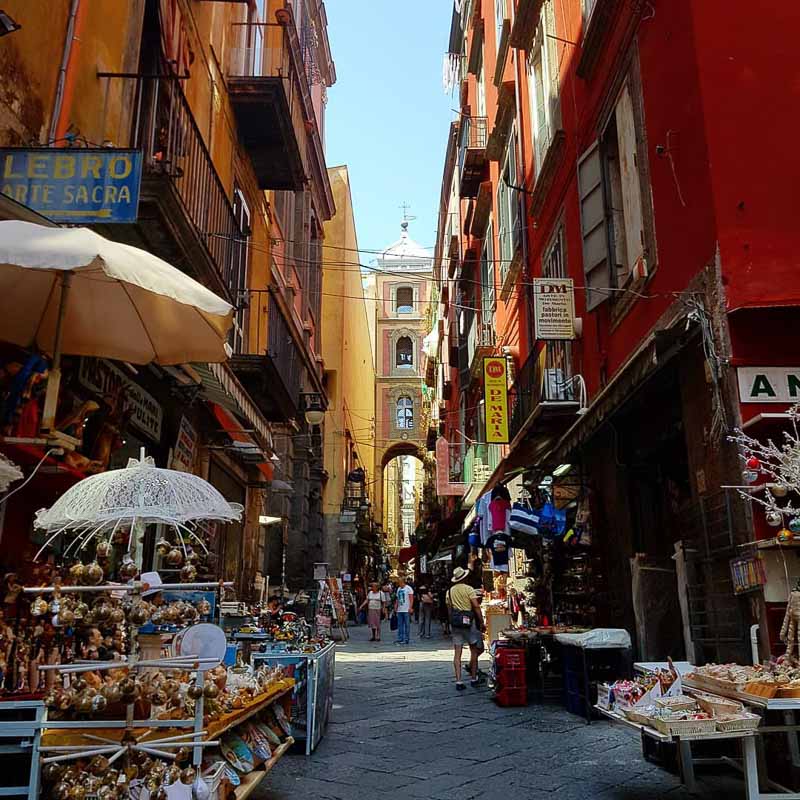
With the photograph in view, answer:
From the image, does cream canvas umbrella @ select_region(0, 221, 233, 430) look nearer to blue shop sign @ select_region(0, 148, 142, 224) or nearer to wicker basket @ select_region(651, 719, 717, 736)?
blue shop sign @ select_region(0, 148, 142, 224)

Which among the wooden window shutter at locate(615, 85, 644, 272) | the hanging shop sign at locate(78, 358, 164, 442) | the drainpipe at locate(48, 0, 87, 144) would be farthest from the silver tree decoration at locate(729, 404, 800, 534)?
the drainpipe at locate(48, 0, 87, 144)

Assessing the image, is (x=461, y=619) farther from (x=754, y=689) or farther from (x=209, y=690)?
(x=209, y=690)

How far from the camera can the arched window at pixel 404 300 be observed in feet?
175

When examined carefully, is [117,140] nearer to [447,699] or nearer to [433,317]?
[447,699]

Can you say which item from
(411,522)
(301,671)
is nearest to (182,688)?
(301,671)

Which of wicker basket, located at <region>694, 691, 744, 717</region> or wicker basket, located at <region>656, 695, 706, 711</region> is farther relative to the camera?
wicker basket, located at <region>656, 695, 706, 711</region>

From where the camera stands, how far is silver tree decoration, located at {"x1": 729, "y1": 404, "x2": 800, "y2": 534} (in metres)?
4.77

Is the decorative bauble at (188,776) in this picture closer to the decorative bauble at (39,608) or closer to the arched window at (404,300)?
the decorative bauble at (39,608)

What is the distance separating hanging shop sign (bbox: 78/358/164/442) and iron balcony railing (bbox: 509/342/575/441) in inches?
197

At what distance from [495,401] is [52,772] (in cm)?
1141

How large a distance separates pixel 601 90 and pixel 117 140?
5581 millimetres

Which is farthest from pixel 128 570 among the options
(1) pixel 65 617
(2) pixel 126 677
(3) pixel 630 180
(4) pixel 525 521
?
(4) pixel 525 521

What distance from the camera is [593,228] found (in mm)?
9281

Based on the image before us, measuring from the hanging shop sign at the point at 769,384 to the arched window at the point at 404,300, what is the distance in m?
47.4
